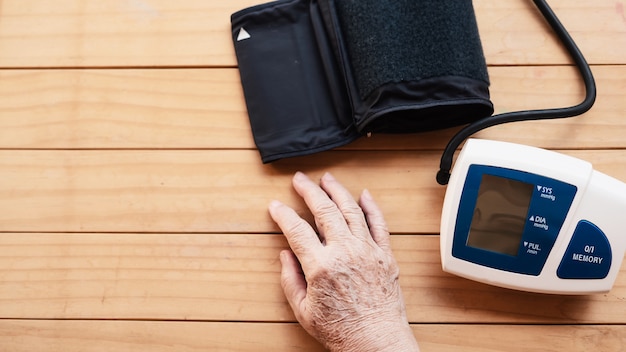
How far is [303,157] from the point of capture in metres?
0.90

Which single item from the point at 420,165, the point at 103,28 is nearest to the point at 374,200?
the point at 420,165

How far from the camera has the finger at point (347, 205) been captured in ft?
2.75

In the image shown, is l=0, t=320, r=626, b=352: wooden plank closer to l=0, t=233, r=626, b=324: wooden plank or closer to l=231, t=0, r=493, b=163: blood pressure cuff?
l=0, t=233, r=626, b=324: wooden plank

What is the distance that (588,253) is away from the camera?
2.61 ft

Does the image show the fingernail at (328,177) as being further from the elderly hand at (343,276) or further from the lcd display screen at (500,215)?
the lcd display screen at (500,215)

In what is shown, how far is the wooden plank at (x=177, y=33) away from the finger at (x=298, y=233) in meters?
0.28

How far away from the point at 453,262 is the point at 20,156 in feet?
2.43

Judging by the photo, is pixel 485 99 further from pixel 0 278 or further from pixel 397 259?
pixel 0 278

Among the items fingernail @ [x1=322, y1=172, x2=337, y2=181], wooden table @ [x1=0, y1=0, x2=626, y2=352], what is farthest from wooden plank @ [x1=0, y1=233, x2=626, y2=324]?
fingernail @ [x1=322, y1=172, x2=337, y2=181]

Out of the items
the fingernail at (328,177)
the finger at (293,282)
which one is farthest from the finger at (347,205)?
the finger at (293,282)

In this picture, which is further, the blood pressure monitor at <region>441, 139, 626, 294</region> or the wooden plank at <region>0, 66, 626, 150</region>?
the wooden plank at <region>0, 66, 626, 150</region>

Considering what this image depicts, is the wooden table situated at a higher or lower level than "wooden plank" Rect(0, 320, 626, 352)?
higher

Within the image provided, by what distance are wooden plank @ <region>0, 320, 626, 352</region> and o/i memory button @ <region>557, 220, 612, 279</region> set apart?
0.12 meters

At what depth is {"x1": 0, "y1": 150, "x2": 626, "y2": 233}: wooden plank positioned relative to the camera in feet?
2.93
